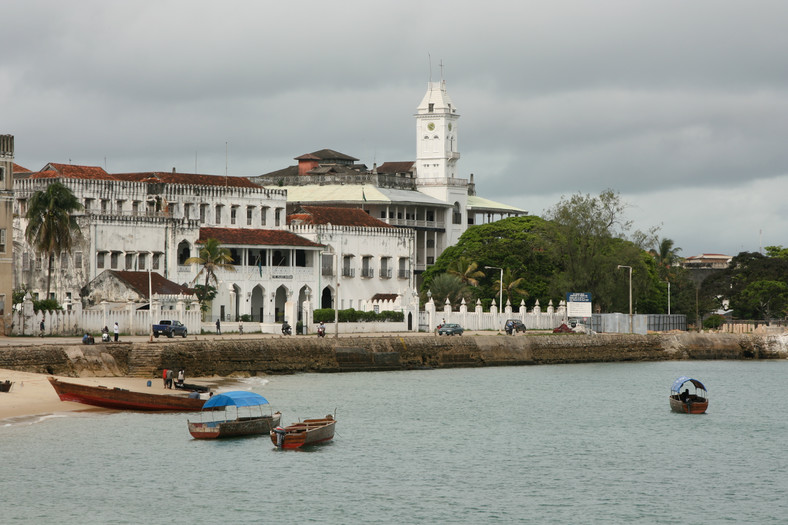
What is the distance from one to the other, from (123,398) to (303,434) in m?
10.6

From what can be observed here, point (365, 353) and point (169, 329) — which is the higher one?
point (169, 329)

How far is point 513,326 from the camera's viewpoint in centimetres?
9219

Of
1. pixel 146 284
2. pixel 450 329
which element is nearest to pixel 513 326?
pixel 450 329

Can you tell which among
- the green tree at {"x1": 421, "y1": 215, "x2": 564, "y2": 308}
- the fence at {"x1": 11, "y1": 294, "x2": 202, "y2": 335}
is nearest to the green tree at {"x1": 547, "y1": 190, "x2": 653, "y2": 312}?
the green tree at {"x1": 421, "y1": 215, "x2": 564, "y2": 308}

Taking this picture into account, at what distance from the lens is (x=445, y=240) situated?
130 m

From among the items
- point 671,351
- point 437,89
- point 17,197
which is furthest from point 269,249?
point 437,89

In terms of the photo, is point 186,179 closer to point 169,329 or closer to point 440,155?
point 169,329

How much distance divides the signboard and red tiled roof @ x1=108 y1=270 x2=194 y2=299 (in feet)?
96.4

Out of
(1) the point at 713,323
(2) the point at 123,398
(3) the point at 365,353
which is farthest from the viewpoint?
(1) the point at 713,323

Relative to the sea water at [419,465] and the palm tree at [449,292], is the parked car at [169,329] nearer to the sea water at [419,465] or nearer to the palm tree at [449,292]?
the sea water at [419,465]

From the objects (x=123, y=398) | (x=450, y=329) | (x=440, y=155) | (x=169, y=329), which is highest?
(x=440, y=155)

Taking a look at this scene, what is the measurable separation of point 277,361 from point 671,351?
3771 centimetres

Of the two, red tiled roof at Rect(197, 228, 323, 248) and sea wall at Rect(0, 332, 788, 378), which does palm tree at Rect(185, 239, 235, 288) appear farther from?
sea wall at Rect(0, 332, 788, 378)

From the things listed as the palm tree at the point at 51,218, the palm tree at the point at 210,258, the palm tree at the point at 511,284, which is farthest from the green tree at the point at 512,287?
the palm tree at the point at 51,218
